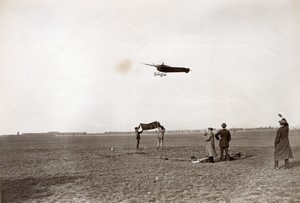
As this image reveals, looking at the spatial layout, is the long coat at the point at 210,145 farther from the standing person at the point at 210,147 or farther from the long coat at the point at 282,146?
the long coat at the point at 282,146

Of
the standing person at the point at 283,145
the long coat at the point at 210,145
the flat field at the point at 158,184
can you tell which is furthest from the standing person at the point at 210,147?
the standing person at the point at 283,145

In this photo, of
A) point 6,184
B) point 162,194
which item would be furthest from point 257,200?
point 6,184

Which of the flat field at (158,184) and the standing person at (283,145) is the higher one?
the standing person at (283,145)

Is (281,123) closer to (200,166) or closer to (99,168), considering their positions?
(200,166)

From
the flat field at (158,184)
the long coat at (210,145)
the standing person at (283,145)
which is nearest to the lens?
the flat field at (158,184)

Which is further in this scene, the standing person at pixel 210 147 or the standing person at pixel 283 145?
the standing person at pixel 210 147

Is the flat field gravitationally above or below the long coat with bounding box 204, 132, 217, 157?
below

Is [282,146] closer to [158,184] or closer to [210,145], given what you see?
[210,145]

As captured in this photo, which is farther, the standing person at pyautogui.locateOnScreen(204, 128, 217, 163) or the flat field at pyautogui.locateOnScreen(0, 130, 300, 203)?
the standing person at pyautogui.locateOnScreen(204, 128, 217, 163)

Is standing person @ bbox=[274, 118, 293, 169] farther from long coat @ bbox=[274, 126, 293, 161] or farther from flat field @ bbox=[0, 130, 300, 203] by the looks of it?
flat field @ bbox=[0, 130, 300, 203]

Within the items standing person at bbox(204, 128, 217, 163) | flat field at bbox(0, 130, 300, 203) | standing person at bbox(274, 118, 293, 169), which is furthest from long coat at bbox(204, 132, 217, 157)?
standing person at bbox(274, 118, 293, 169)

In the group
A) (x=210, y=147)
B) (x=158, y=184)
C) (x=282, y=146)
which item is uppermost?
(x=282, y=146)

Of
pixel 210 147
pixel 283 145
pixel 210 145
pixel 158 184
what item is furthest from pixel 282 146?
pixel 158 184
